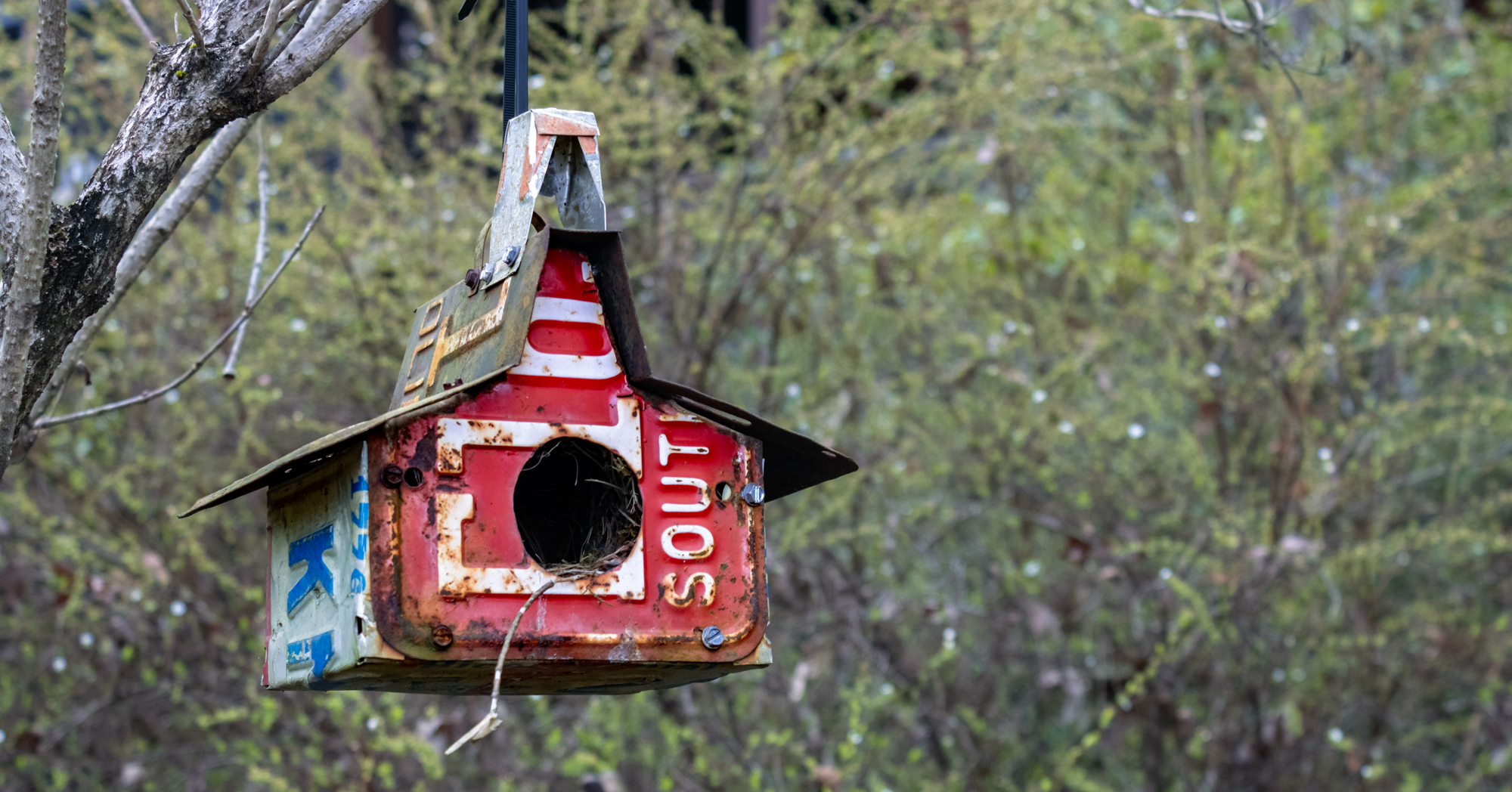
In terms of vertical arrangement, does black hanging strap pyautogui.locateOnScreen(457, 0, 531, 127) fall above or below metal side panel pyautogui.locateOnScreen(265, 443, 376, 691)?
above

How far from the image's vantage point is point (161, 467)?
16.6ft

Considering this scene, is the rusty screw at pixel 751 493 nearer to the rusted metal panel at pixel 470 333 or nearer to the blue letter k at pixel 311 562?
the rusted metal panel at pixel 470 333

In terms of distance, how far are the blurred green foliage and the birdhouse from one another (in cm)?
235

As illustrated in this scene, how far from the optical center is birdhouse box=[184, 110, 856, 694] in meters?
1.98

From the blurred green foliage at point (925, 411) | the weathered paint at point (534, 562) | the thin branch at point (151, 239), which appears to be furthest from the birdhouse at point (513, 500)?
the blurred green foliage at point (925, 411)

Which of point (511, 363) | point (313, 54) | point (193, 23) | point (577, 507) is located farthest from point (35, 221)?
point (577, 507)

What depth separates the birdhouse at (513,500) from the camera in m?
1.98

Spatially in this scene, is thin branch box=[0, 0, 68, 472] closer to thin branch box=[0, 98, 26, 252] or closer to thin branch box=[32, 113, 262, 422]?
thin branch box=[0, 98, 26, 252]

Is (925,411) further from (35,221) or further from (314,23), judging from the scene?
(35,221)

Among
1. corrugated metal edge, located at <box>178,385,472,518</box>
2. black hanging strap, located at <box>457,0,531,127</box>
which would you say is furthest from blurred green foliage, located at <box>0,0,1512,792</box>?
black hanging strap, located at <box>457,0,531,127</box>

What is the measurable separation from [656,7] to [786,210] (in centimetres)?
90

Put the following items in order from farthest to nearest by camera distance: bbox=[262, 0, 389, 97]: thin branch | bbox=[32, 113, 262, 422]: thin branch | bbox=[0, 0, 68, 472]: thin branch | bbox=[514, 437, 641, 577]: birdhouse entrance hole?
bbox=[32, 113, 262, 422]: thin branch → bbox=[514, 437, 641, 577]: birdhouse entrance hole → bbox=[262, 0, 389, 97]: thin branch → bbox=[0, 0, 68, 472]: thin branch

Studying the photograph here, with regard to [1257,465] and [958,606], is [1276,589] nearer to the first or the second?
[1257,465]

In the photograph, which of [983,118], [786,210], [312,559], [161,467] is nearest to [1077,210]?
[983,118]
